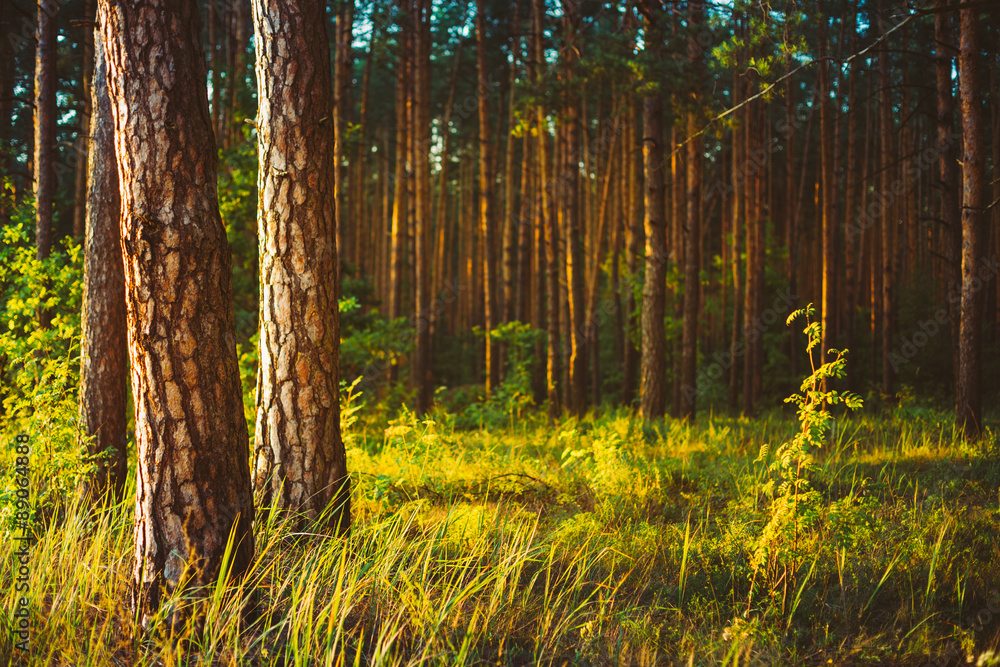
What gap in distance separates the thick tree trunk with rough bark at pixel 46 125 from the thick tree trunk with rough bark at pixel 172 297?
4.68m

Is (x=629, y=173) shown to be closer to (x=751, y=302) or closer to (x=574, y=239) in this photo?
(x=751, y=302)

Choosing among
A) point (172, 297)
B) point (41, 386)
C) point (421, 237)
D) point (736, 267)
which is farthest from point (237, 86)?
point (736, 267)

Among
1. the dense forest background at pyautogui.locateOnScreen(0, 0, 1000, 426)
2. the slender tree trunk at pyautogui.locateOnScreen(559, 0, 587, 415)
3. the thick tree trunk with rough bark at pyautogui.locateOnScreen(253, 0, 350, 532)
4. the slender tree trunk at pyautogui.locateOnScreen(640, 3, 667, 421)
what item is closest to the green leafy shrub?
the thick tree trunk with rough bark at pyautogui.locateOnScreen(253, 0, 350, 532)

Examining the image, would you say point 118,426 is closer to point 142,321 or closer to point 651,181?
point 142,321

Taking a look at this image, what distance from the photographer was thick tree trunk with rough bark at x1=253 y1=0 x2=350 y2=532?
370cm

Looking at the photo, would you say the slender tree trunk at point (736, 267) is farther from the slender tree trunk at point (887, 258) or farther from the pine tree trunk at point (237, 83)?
the pine tree trunk at point (237, 83)

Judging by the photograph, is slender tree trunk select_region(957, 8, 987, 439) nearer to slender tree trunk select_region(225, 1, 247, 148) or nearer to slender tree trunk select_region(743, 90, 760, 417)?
slender tree trunk select_region(743, 90, 760, 417)

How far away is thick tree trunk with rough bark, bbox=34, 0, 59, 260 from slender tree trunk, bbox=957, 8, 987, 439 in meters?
9.53

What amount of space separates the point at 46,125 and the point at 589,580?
718 cm

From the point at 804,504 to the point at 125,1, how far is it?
385cm

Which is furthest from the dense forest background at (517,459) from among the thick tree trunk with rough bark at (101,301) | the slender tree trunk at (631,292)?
the slender tree trunk at (631,292)

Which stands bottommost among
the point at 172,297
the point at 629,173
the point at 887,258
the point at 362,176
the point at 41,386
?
the point at 41,386

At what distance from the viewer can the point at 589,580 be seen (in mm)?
3434

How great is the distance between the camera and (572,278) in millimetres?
11070
